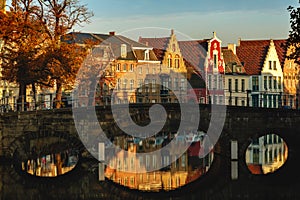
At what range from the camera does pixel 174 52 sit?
9781cm

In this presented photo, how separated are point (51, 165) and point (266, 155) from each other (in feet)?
52.3

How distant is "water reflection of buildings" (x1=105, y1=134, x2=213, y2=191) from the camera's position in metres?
41.1

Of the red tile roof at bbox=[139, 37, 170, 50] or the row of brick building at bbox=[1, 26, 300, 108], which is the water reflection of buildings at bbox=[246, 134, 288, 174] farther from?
the red tile roof at bbox=[139, 37, 170, 50]

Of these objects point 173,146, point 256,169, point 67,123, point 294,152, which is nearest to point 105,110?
point 67,123

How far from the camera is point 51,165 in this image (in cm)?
5162

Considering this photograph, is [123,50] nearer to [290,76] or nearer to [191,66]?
[191,66]

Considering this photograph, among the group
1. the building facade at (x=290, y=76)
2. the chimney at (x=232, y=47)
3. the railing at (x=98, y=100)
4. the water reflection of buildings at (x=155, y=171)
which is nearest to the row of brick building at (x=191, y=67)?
the chimney at (x=232, y=47)

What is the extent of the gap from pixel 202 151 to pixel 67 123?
19.9 m

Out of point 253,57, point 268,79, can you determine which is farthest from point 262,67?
point 268,79

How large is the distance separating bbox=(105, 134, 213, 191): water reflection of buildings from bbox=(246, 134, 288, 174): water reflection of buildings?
2.72 metres

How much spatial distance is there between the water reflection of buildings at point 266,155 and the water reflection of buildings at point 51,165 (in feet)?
34.0

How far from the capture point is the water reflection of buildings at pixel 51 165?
4612cm

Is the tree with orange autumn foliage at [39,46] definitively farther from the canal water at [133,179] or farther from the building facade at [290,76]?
the building facade at [290,76]

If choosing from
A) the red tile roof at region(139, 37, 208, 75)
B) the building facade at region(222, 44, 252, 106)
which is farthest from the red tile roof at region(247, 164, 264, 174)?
the building facade at region(222, 44, 252, 106)
